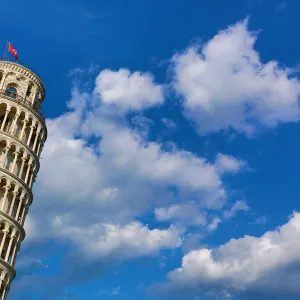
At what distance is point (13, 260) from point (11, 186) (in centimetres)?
828

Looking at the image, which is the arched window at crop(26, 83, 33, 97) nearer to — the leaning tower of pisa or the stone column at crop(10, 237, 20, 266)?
the leaning tower of pisa

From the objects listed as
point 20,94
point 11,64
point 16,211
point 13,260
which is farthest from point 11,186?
point 11,64

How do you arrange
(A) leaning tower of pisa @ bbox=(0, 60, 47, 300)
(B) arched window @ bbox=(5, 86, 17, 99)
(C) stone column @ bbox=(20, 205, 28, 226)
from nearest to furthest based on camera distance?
(A) leaning tower of pisa @ bbox=(0, 60, 47, 300) → (C) stone column @ bbox=(20, 205, 28, 226) → (B) arched window @ bbox=(5, 86, 17, 99)

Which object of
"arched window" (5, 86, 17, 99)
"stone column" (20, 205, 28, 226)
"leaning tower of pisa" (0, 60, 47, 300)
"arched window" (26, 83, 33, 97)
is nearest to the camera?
"leaning tower of pisa" (0, 60, 47, 300)

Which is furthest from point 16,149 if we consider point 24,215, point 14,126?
point 24,215

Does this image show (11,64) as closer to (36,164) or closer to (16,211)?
(36,164)

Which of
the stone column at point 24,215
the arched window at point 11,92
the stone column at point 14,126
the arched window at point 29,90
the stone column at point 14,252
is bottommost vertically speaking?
the stone column at point 14,252

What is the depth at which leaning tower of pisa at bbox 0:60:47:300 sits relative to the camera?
59250mm

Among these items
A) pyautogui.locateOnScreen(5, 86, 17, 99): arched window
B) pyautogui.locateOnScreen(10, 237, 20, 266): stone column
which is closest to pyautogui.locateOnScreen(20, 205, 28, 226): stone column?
pyautogui.locateOnScreen(10, 237, 20, 266): stone column

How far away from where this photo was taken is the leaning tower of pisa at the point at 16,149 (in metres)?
59.2

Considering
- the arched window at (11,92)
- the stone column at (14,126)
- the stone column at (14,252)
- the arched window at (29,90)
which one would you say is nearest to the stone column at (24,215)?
the stone column at (14,252)

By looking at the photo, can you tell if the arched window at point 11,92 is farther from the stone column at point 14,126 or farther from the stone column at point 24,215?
the stone column at point 24,215

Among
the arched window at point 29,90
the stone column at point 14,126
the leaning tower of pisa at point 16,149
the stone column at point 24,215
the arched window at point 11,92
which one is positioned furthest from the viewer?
the arched window at point 29,90

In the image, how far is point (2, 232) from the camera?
58812mm
